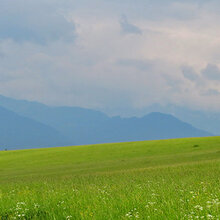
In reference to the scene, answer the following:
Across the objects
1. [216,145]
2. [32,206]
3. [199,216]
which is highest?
[216,145]

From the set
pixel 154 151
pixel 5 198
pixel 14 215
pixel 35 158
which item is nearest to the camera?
pixel 14 215

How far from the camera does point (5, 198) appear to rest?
17.3 metres

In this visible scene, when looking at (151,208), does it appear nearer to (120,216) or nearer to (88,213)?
(120,216)

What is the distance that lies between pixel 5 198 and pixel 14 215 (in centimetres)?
306

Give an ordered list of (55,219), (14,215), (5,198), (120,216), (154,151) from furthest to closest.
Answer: (154,151) → (5,198) → (14,215) → (55,219) → (120,216)

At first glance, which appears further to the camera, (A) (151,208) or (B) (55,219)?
A: (B) (55,219)

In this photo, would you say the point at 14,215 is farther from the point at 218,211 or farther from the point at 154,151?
the point at 154,151

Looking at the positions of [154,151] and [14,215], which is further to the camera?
[154,151]

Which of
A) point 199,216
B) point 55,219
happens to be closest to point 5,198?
point 55,219

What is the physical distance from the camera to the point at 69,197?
15797mm

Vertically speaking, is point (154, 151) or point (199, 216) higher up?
point (154, 151)

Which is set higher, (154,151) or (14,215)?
(154,151)

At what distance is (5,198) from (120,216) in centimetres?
795

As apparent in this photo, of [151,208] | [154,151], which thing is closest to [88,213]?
[151,208]
